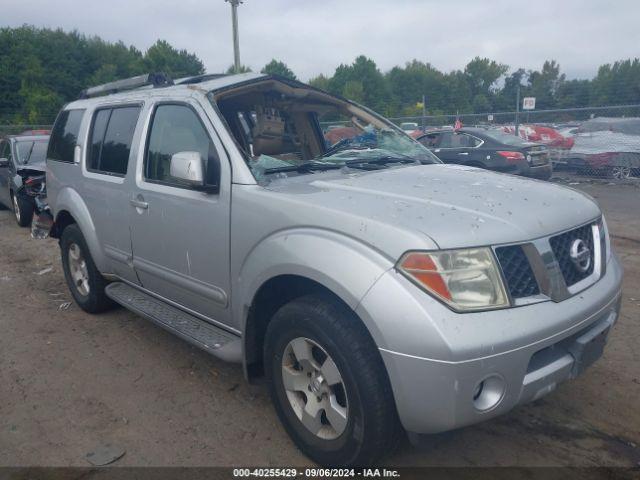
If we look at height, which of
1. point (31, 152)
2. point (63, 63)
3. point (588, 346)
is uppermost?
point (63, 63)

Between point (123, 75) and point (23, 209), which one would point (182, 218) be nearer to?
point (23, 209)

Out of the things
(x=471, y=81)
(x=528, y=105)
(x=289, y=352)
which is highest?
(x=471, y=81)

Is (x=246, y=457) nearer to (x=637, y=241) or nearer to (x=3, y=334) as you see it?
(x=3, y=334)

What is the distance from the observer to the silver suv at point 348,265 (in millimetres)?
2193

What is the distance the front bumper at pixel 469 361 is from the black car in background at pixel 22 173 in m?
8.37

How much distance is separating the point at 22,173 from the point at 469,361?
30.4 ft

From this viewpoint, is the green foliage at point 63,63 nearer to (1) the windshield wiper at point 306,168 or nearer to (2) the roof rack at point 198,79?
(2) the roof rack at point 198,79

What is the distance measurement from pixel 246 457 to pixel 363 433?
0.80 m

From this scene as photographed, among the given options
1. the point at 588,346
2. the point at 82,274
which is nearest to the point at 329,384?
the point at 588,346

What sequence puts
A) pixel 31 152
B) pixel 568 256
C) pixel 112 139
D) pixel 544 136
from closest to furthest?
pixel 568 256 < pixel 112 139 < pixel 31 152 < pixel 544 136

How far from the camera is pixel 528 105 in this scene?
16.5 meters

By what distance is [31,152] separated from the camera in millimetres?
10031

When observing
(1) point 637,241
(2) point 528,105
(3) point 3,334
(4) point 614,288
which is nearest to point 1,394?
(3) point 3,334

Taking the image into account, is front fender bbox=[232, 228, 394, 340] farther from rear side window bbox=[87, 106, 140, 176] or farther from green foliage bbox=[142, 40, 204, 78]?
green foliage bbox=[142, 40, 204, 78]
